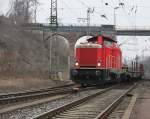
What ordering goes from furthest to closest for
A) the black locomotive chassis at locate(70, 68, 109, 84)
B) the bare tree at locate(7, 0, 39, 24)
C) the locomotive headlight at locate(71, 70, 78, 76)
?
the bare tree at locate(7, 0, 39, 24)
the locomotive headlight at locate(71, 70, 78, 76)
the black locomotive chassis at locate(70, 68, 109, 84)

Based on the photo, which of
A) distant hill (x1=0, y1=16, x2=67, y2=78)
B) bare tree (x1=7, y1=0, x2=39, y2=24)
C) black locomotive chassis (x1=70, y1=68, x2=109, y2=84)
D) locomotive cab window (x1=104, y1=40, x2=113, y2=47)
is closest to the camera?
black locomotive chassis (x1=70, y1=68, x2=109, y2=84)

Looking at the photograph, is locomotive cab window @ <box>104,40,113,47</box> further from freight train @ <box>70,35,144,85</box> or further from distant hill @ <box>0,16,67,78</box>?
distant hill @ <box>0,16,67,78</box>

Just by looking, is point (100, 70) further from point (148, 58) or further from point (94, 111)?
point (148, 58)

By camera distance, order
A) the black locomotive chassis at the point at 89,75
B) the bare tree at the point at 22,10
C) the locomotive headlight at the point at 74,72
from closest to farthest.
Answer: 1. the black locomotive chassis at the point at 89,75
2. the locomotive headlight at the point at 74,72
3. the bare tree at the point at 22,10

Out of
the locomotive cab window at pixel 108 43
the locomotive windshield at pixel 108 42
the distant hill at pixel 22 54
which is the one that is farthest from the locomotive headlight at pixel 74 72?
the distant hill at pixel 22 54

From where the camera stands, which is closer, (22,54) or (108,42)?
(108,42)

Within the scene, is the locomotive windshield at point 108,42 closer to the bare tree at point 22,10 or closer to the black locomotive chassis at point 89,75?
the black locomotive chassis at point 89,75

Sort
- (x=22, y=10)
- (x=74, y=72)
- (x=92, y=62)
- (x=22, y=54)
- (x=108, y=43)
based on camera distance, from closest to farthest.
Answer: (x=74, y=72), (x=92, y=62), (x=108, y=43), (x=22, y=54), (x=22, y=10)

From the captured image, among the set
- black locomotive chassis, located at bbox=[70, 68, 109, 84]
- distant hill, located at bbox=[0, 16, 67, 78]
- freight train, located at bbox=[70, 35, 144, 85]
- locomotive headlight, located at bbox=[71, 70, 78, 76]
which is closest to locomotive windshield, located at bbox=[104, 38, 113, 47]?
freight train, located at bbox=[70, 35, 144, 85]

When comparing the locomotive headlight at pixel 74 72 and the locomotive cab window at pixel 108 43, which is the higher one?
the locomotive cab window at pixel 108 43

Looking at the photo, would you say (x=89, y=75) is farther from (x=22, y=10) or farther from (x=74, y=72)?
(x=22, y=10)

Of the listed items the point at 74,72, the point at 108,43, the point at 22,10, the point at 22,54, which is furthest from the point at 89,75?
the point at 22,10

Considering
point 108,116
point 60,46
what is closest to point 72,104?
point 108,116

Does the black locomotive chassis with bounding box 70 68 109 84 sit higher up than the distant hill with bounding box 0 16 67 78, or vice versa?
the distant hill with bounding box 0 16 67 78
